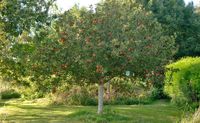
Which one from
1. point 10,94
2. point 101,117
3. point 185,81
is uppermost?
point 10,94

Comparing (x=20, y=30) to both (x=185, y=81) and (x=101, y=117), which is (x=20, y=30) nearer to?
(x=101, y=117)

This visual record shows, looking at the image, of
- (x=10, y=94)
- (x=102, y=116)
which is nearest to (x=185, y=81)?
(x=102, y=116)

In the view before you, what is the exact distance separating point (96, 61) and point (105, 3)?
93.3 inches

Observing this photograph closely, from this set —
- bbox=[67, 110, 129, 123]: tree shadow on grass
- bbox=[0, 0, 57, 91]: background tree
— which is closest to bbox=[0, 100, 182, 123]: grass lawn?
bbox=[67, 110, 129, 123]: tree shadow on grass

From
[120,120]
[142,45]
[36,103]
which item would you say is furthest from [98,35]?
[36,103]

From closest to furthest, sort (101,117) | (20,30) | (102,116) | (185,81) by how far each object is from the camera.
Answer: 1. (101,117)
2. (102,116)
3. (20,30)
4. (185,81)

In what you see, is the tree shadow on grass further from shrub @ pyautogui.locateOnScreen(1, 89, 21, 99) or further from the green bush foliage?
shrub @ pyautogui.locateOnScreen(1, 89, 21, 99)

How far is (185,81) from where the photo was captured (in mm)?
16906

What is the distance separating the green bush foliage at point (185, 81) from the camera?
54.8ft

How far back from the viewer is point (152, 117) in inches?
657

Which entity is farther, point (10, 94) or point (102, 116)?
point (10, 94)

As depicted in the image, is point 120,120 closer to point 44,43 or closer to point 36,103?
point 44,43

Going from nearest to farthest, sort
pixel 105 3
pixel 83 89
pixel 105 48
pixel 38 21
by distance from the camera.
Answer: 1. pixel 105 48
2. pixel 105 3
3. pixel 38 21
4. pixel 83 89

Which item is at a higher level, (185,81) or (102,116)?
(185,81)
